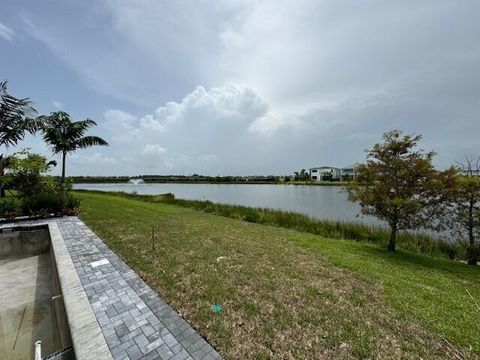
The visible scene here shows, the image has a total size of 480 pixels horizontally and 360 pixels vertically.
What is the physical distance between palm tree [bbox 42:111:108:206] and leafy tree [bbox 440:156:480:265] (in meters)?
12.9

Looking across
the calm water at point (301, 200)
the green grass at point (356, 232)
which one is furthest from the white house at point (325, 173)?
the green grass at point (356, 232)

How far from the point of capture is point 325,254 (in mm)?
5949

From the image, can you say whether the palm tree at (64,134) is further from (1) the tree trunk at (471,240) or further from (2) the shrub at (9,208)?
(1) the tree trunk at (471,240)

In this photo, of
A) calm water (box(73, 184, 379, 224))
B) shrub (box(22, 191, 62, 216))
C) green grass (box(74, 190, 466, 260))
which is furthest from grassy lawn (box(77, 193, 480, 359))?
calm water (box(73, 184, 379, 224))

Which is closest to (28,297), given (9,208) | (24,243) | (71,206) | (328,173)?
(24,243)

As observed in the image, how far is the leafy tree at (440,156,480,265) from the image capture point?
23.6 feet

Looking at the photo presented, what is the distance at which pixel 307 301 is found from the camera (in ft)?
10.9

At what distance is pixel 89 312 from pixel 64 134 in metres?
9.08

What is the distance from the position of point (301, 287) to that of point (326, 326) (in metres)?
1.04

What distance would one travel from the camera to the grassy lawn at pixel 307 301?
2.44 metres

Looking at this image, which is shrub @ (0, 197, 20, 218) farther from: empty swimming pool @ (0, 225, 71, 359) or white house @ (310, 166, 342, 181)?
white house @ (310, 166, 342, 181)

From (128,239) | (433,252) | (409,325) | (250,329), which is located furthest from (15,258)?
(433,252)

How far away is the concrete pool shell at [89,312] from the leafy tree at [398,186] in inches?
284

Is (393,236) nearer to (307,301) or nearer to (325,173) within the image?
(307,301)
